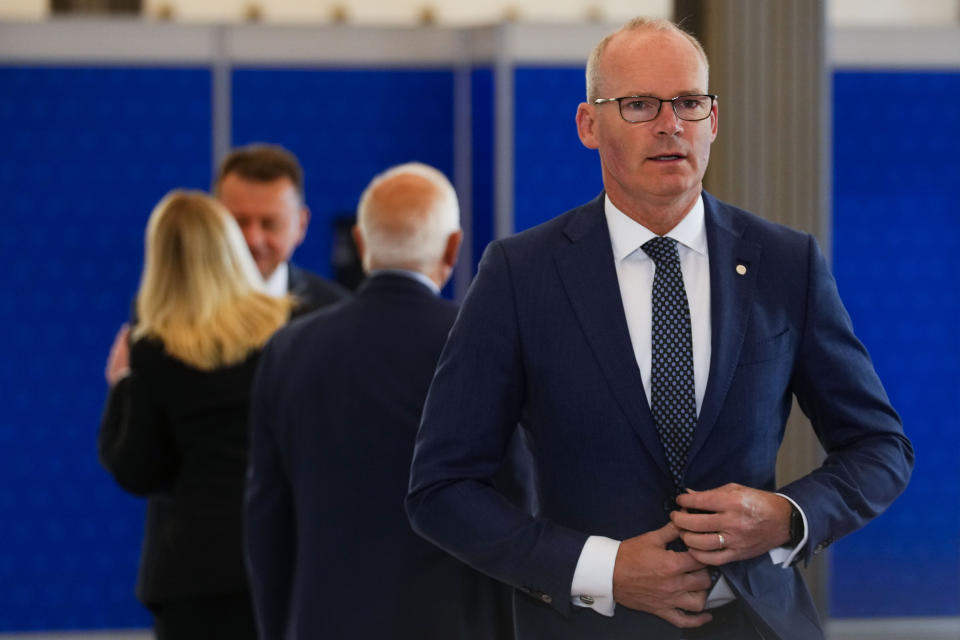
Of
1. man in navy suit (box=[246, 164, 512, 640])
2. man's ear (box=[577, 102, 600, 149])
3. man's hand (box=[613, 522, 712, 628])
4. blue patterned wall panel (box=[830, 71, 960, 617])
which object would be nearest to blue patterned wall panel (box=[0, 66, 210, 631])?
blue patterned wall panel (box=[830, 71, 960, 617])

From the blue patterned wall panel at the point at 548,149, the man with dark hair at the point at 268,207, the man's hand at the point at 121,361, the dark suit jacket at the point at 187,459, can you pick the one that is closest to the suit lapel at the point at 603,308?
the dark suit jacket at the point at 187,459

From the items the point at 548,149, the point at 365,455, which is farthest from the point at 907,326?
the point at 365,455

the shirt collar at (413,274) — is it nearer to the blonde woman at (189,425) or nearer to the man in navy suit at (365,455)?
the man in navy suit at (365,455)

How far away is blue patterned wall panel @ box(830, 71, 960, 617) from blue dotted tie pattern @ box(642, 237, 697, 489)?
3.76 m

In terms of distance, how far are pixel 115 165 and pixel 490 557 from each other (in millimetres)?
3906

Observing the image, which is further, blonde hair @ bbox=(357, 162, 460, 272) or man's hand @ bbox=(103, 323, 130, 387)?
man's hand @ bbox=(103, 323, 130, 387)

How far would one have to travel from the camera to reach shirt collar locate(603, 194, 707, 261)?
5.57 feet

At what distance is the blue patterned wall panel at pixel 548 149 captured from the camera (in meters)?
5.10

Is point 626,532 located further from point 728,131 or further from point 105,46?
point 105,46

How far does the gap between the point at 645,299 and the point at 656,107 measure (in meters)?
0.24

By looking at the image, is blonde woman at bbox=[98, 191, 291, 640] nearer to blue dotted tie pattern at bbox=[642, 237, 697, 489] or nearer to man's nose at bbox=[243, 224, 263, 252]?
man's nose at bbox=[243, 224, 263, 252]

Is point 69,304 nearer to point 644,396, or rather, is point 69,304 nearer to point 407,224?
point 407,224

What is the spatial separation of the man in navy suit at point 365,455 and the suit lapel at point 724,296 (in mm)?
834

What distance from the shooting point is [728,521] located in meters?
1.51
